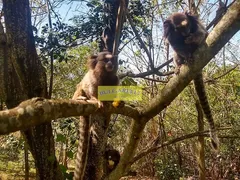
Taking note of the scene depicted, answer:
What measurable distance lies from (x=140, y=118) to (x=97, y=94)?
0.68m

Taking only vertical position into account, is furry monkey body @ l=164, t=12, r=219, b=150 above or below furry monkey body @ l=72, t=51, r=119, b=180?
above

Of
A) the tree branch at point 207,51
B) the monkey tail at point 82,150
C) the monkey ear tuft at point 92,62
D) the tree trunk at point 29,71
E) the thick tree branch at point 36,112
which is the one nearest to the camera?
the thick tree branch at point 36,112

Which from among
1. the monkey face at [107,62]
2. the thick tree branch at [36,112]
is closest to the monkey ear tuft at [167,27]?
A: the monkey face at [107,62]

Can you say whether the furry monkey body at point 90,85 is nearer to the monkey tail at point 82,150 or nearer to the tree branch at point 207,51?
the monkey tail at point 82,150

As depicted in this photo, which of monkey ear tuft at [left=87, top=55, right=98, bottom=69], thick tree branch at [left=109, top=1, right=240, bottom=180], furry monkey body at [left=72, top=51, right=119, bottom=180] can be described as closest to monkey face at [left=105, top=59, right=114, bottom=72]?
furry monkey body at [left=72, top=51, right=119, bottom=180]

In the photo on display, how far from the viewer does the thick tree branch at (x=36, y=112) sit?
1.67 m

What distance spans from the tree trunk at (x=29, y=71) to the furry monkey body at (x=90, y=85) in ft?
1.08

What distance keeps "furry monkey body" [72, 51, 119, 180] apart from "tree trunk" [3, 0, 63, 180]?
12.9 inches

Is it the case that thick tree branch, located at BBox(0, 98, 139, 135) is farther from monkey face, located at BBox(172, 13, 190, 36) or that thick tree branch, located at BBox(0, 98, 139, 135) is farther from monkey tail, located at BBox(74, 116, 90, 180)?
monkey face, located at BBox(172, 13, 190, 36)

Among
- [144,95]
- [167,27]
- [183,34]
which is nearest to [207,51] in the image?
[183,34]

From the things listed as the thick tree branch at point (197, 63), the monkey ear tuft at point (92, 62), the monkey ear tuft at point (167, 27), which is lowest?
the thick tree branch at point (197, 63)

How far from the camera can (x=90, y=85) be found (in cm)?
400

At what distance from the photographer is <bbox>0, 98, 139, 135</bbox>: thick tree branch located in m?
1.67

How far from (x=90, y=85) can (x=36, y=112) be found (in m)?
2.14
